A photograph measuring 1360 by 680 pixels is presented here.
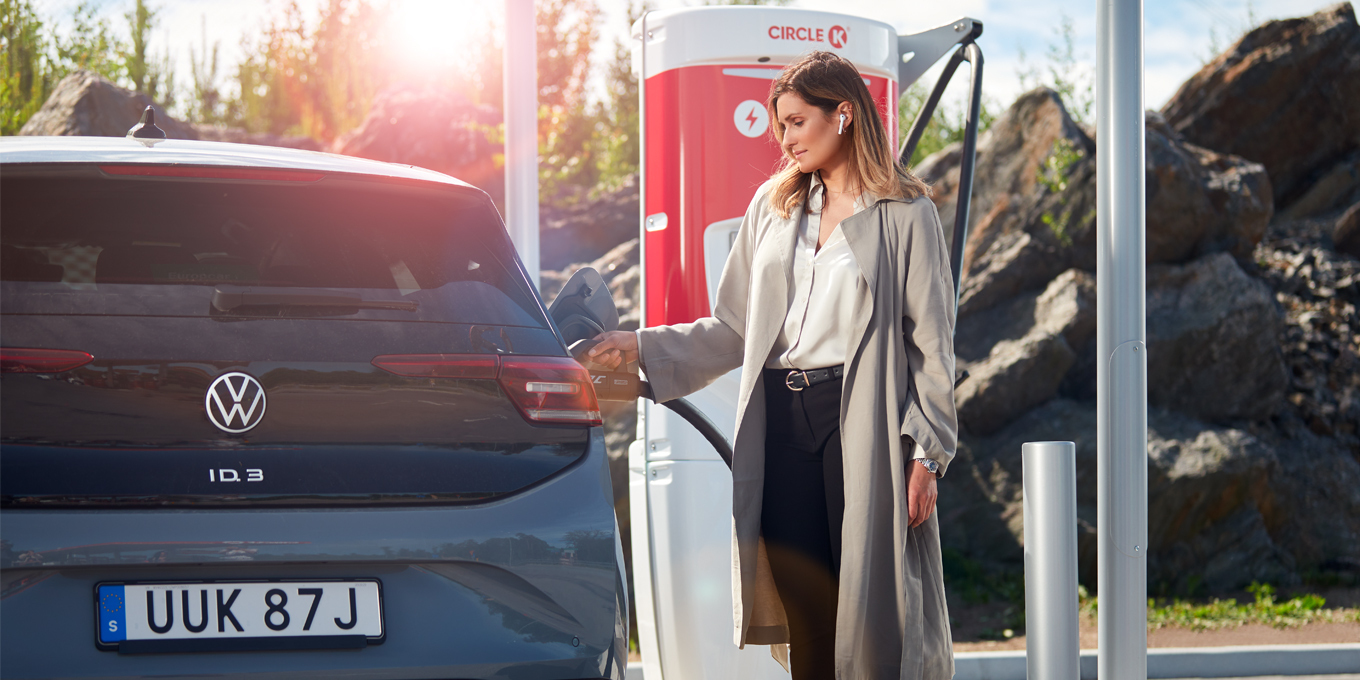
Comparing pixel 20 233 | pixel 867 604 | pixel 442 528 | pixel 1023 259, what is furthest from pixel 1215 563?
pixel 20 233

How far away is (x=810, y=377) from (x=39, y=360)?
1506mm

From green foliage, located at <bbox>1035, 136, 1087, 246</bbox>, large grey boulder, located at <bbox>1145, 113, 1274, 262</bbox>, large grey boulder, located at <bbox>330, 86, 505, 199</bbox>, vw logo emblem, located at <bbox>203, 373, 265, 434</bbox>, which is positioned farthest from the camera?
large grey boulder, located at <bbox>330, 86, 505, 199</bbox>

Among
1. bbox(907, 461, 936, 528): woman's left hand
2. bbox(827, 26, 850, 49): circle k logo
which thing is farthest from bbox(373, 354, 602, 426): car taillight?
bbox(827, 26, 850, 49): circle k logo

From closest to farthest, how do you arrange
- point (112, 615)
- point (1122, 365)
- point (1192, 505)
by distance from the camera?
point (112, 615), point (1122, 365), point (1192, 505)

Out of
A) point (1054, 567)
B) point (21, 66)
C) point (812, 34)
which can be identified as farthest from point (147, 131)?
point (21, 66)

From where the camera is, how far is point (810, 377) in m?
2.45

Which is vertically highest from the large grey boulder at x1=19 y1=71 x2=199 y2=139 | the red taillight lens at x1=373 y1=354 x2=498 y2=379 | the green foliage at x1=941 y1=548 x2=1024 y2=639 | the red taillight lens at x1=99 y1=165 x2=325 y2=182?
the large grey boulder at x1=19 y1=71 x2=199 y2=139

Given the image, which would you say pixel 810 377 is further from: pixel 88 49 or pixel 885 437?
pixel 88 49

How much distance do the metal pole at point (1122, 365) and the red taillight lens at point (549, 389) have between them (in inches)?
72.9

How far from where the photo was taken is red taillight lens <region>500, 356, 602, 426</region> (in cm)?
198

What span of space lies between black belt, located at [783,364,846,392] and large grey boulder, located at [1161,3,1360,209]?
855 centimetres

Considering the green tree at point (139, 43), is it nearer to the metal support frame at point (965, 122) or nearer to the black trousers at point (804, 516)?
the metal support frame at point (965, 122)

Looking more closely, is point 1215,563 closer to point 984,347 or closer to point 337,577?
point 984,347

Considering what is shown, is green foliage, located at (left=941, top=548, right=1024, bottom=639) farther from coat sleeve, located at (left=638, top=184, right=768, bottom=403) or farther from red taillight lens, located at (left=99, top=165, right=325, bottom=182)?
red taillight lens, located at (left=99, top=165, right=325, bottom=182)
